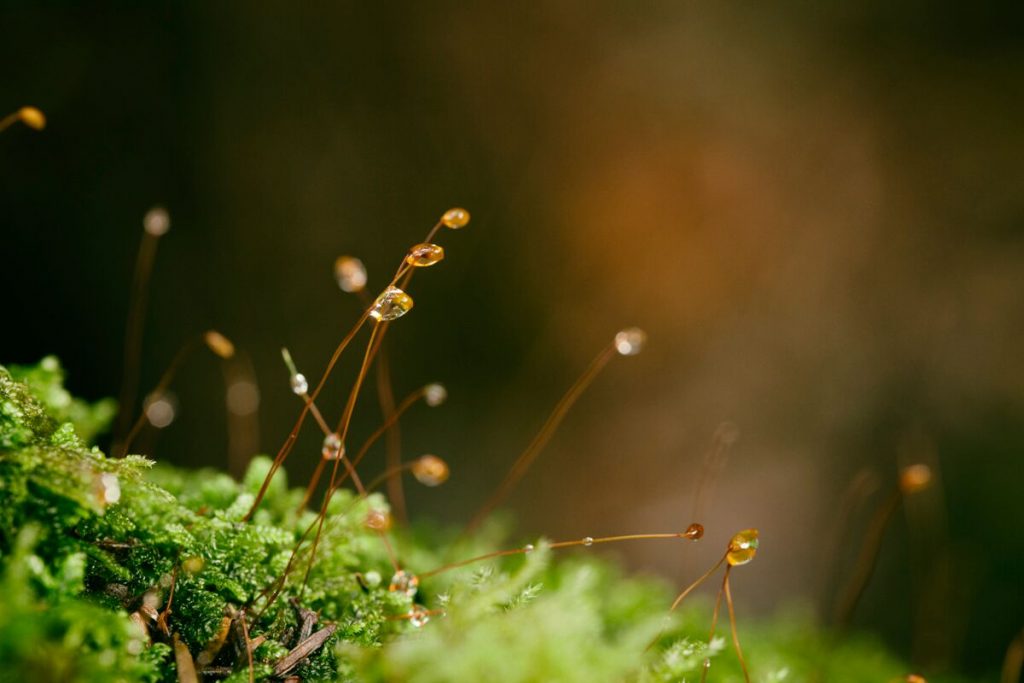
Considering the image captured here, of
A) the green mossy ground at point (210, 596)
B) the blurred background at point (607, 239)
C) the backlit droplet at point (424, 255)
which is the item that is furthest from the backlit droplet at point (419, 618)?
the blurred background at point (607, 239)

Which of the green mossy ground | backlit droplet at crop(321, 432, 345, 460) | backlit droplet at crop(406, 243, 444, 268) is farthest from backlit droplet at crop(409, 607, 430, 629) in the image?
backlit droplet at crop(406, 243, 444, 268)

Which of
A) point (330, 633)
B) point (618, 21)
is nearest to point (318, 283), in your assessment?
point (618, 21)

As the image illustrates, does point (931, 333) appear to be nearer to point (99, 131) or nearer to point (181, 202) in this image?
Answer: point (181, 202)

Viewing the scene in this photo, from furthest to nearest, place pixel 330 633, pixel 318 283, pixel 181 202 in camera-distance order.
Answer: pixel 318 283 < pixel 181 202 < pixel 330 633

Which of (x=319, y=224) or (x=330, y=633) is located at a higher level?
(x=319, y=224)

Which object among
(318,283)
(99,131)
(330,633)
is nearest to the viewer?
(330,633)

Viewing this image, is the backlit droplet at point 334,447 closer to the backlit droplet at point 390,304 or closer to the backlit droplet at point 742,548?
the backlit droplet at point 390,304

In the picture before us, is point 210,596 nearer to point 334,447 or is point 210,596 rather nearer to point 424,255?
point 334,447
